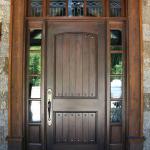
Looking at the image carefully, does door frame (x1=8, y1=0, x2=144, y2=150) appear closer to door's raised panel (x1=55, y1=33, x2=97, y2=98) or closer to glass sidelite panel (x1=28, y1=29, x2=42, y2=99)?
glass sidelite panel (x1=28, y1=29, x2=42, y2=99)

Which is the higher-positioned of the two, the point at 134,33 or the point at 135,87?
the point at 134,33

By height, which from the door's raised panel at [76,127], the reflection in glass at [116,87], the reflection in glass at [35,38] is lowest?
the door's raised panel at [76,127]

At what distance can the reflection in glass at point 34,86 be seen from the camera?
486 cm

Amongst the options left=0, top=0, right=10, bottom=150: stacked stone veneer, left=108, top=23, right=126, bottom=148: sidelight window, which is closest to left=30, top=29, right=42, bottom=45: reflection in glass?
left=0, top=0, right=10, bottom=150: stacked stone veneer

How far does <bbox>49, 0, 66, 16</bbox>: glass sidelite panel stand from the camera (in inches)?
194

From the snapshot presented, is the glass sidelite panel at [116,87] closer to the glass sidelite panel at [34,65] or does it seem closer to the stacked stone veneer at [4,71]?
the glass sidelite panel at [34,65]

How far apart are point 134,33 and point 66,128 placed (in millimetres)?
1652

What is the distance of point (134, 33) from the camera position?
Result: 4785 mm

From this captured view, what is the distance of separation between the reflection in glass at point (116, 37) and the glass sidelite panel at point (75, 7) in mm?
538

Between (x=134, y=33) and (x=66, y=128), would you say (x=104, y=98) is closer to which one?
(x=66, y=128)

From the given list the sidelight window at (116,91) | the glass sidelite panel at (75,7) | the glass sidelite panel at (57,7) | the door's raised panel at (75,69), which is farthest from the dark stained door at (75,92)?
the glass sidelite panel at (75,7)

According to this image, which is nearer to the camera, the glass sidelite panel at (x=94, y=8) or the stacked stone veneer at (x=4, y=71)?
the stacked stone veneer at (x=4, y=71)

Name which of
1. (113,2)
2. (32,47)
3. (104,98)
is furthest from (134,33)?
(32,47)

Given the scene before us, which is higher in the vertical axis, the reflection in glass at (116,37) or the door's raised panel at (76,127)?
the reflection in glass at (116,37)
